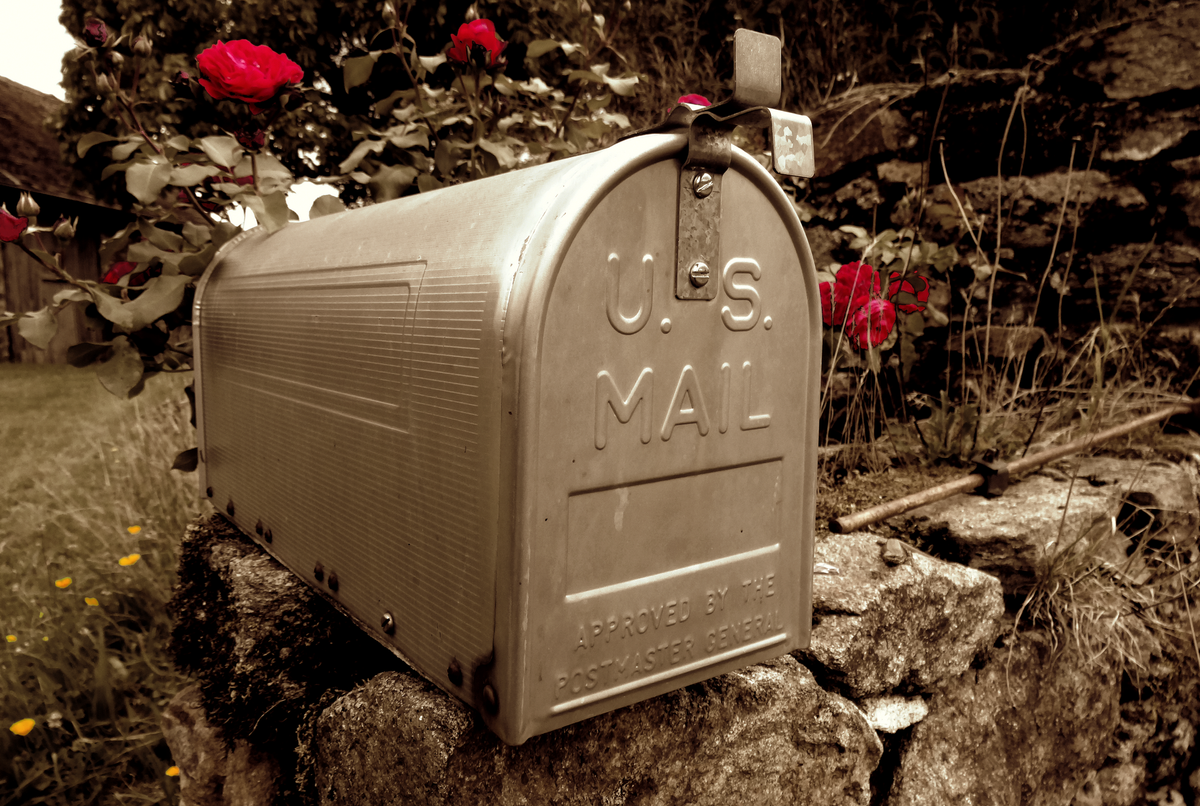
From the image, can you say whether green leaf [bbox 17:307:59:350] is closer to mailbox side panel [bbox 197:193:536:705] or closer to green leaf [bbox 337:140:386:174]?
mailbox side panel [bbox 197:193:536:705]

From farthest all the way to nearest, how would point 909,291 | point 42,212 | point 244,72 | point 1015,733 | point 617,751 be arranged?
point 42,212 < point 909,291 < point 1015,733 < point 244,72 < point 617,751

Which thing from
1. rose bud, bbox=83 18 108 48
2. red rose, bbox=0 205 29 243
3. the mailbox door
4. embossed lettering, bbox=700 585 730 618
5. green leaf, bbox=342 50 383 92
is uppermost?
green leaf, bbox=342 50 383 92

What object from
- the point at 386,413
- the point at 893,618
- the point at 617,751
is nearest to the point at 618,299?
the point at 386,413

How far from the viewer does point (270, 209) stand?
1.58m

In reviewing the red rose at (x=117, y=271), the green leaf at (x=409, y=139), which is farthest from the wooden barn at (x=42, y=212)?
the green leaf at (x=409, y=139)

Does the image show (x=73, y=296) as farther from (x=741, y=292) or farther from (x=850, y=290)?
(x=850, y=290)

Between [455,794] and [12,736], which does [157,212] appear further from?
[455,794]

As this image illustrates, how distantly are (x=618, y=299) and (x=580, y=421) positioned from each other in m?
0.14

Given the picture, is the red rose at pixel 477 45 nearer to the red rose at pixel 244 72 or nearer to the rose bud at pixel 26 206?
the red rose at pixel 244 72

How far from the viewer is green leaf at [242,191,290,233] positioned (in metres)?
1.56

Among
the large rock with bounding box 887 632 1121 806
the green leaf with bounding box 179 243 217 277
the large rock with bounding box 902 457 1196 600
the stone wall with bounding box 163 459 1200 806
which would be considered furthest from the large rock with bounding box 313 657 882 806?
the green leaf with bounding box 179 243 217 277

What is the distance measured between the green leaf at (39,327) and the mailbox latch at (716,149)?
132cm

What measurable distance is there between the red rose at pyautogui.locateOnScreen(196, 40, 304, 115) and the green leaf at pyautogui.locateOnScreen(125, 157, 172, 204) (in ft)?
0.70

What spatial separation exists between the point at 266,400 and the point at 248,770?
0.64 meters
